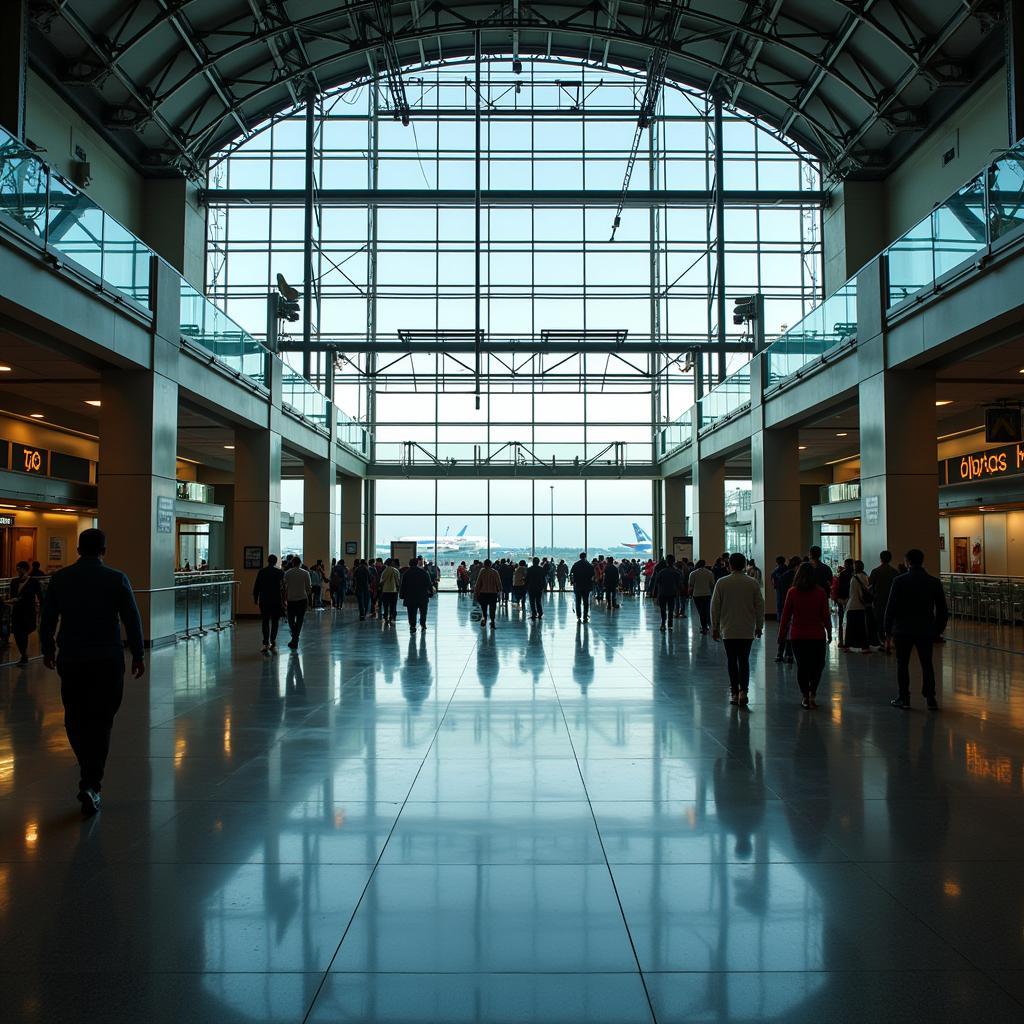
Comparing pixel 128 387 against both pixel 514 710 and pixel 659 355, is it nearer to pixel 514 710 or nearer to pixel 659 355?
pixel 514 710

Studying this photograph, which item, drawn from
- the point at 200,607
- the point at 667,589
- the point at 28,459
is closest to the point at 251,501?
the point at 200,607

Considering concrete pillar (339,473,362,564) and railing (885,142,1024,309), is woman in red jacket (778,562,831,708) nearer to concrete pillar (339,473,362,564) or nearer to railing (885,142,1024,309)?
railing (885,142,1024,309)

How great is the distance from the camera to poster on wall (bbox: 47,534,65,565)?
26.5m

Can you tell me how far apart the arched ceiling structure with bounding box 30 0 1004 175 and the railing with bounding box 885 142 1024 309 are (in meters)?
5.95

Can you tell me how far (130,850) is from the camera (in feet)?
16.8

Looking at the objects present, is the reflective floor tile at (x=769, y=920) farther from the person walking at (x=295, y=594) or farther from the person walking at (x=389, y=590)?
the person walking at (x=389, y=590)

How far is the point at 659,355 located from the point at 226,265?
1891cm

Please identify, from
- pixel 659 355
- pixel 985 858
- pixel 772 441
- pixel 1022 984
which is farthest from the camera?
pixel 659 355

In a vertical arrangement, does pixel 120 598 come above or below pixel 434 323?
below

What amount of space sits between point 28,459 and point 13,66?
8.83 metres

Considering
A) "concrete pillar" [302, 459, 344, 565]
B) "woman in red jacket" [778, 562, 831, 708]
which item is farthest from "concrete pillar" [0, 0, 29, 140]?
"concrete pillar" [302, 459, 344, 565]

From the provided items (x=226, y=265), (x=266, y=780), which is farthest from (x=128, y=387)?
(x=226, y=265)

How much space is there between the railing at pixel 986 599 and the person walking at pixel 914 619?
11.0 m

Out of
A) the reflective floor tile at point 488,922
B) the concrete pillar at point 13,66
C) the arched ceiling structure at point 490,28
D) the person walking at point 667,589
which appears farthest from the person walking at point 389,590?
the reflective floor tile at point 488,922
